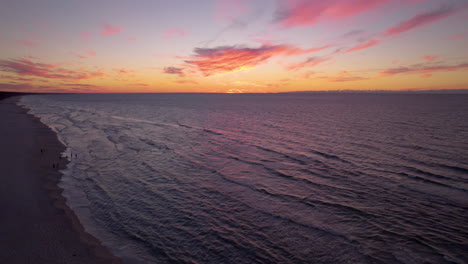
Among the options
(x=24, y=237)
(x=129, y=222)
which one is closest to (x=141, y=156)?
(x=129, y=222)

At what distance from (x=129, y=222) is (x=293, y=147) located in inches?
760

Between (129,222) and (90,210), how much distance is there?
8.29 feet

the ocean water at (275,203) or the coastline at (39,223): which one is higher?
the coastline at (39,223)

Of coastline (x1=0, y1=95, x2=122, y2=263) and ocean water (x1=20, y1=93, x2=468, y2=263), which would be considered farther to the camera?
ocean water (x1=20, y1=93, x2=468, y2=263)

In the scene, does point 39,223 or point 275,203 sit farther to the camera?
point 275,203

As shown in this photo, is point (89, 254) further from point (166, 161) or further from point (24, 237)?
point (166, 161)

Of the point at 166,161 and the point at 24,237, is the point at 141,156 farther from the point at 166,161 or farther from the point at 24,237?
the point at 24,237

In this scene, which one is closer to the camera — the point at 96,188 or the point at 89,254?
the point at 89,254

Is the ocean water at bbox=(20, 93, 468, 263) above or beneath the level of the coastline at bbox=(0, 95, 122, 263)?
beneath

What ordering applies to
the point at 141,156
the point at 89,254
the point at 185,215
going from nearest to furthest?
the point at 89,254, the point at 185,215, the point at 141,156

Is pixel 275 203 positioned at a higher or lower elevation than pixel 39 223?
lower

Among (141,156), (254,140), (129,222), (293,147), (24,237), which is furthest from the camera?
(254,140)

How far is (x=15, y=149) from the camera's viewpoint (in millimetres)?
21641

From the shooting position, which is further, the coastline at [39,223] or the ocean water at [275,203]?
the ocean water at [275,203]
